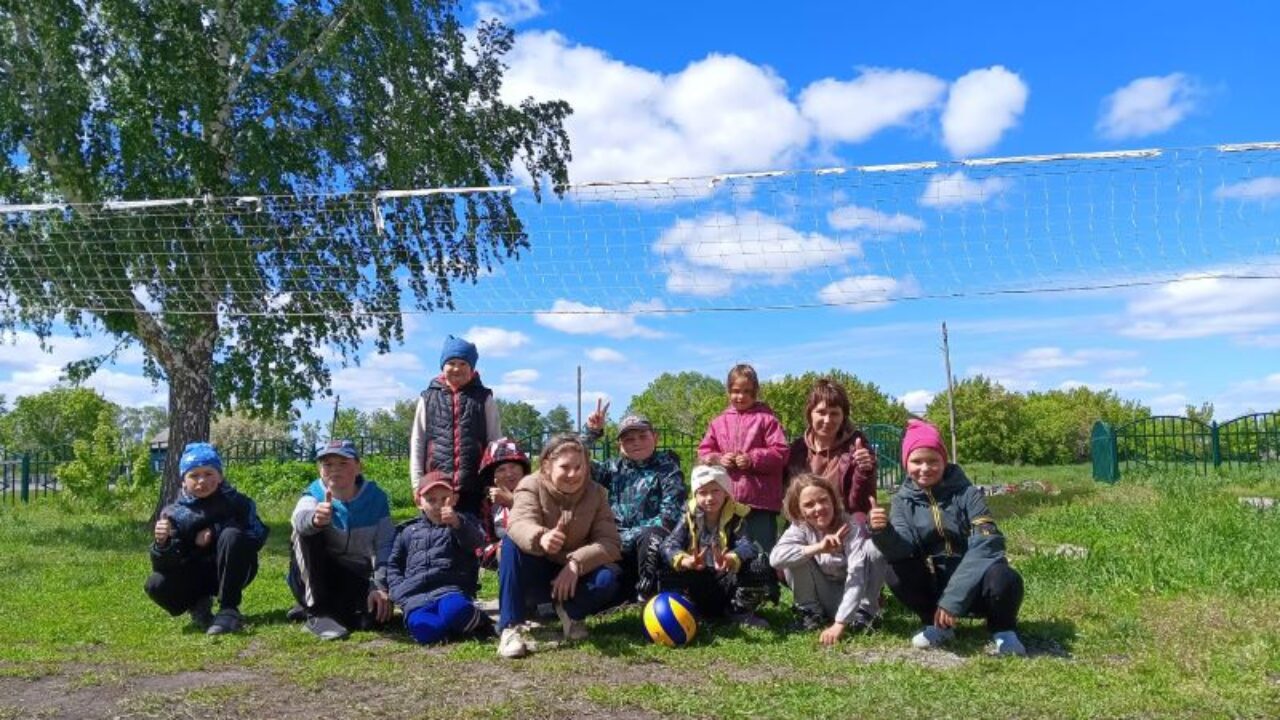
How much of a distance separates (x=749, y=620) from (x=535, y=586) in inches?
42.7

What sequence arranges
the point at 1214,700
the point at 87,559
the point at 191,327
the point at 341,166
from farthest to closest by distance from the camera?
the point at 341,166 < the point at 191,327 < the point at 87,559 < the point at 1214,700

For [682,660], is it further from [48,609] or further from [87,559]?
[87,559]

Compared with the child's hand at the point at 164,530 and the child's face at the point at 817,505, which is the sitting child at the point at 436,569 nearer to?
the child's hand at the point at 164,530

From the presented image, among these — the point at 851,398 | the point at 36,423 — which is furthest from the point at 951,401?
the point at 36,423

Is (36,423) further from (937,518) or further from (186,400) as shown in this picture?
(937,518)

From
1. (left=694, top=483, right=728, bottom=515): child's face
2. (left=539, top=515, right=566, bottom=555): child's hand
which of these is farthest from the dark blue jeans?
(left=694, top=483, right=728, bottom=515): child's face

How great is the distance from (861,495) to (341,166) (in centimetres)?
871

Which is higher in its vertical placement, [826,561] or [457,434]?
[457,434]

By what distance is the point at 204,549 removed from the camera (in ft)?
18.2

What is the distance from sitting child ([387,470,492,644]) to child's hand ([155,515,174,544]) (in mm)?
1240

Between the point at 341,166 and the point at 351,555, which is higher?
the point at 341,166

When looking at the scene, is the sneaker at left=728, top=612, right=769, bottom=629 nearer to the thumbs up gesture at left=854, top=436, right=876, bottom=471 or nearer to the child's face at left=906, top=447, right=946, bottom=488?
the thumbs up gesture at left=854, top=436, right=876, bottom=471

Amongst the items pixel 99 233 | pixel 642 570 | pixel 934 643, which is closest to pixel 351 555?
pixel 642 570

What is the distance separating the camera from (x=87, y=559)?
29.7ft
